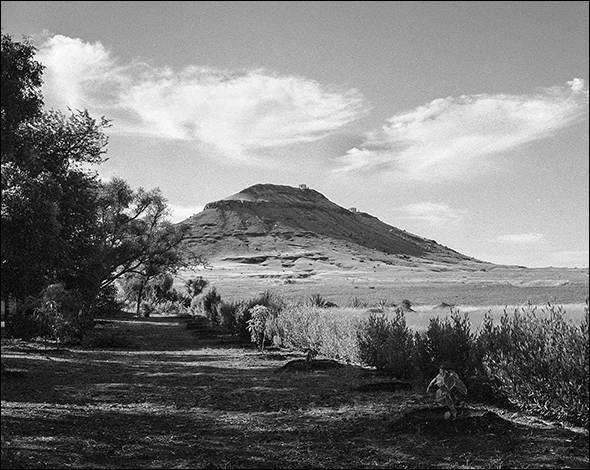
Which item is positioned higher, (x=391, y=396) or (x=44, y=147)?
(x=44, y=147)

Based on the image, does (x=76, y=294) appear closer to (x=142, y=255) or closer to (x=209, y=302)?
(x=142, y=255)

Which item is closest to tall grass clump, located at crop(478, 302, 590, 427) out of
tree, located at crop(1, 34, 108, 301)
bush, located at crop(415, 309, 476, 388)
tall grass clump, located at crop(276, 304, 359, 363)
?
bush, located at crop(415, 309, 476, 388)

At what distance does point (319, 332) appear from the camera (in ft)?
66.0

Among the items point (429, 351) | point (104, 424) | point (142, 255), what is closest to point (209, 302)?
point (142, 255)

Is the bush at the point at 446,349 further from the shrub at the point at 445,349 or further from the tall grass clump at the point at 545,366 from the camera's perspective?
the tall grass clump at the point at 545,366

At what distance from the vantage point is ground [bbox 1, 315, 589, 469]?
6742mm

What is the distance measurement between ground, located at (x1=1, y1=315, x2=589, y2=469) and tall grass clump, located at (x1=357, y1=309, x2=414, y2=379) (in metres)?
0.67

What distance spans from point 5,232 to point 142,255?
25948 millimetres

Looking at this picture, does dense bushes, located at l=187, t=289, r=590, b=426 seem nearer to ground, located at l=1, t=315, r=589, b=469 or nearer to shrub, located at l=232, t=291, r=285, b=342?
ground, located at l=1, t=315, r=589, b=469

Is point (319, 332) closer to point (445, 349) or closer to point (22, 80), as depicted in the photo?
point (445, 349)

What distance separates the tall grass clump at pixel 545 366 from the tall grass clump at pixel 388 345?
3.45 meters

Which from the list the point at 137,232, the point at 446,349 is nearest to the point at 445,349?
the point at 446,349

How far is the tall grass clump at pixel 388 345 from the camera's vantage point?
14000 millimetres

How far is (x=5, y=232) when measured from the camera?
11.0m
